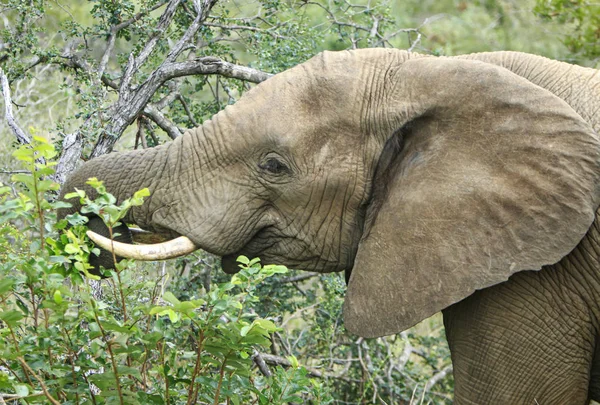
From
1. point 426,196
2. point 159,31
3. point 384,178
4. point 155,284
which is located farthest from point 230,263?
point 159,31

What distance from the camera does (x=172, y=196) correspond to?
3.59 m

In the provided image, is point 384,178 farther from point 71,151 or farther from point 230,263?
point 71,151

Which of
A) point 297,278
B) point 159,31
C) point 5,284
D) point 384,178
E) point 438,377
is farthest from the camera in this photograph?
point 438,377

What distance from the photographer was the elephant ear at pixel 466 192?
322 cm

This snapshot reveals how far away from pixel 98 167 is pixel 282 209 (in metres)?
0.72

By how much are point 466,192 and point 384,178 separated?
36 centimetres

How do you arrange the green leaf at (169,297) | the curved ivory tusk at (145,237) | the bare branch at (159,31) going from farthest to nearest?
the bare branch at (159,31) → the curved ivory tusk at (145,237) → the green leaf at (169,297)

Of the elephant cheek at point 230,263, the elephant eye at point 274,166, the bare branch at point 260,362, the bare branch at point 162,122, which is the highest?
the elephant eye at point 274,166

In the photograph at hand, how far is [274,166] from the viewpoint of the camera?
355 centimetres

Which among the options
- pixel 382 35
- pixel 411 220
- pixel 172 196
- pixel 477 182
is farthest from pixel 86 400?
pixel 382 35

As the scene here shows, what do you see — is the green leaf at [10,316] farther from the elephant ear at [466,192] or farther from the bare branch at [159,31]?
the bare branch at [159,31]

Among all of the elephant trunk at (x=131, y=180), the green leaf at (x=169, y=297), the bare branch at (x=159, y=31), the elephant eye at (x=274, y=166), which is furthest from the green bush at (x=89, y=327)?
the bare branch at (x=159, y=31)

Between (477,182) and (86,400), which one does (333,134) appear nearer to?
(477,182)

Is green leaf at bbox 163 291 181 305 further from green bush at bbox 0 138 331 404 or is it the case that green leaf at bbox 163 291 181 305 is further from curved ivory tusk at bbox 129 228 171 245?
curved ivory tusk at bbox 129 228 171 245
